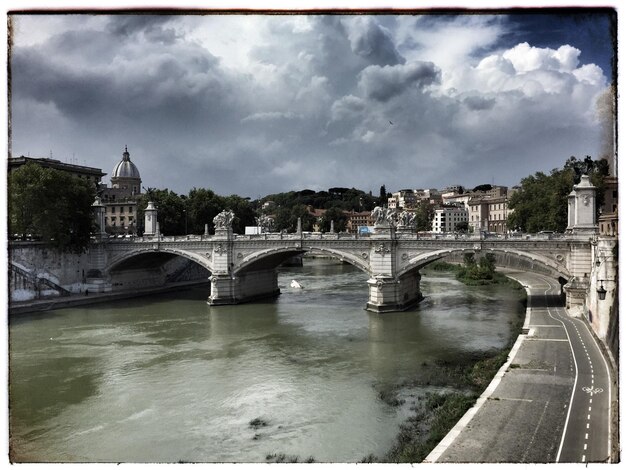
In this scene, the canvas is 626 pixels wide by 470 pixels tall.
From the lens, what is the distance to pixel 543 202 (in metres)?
26.5

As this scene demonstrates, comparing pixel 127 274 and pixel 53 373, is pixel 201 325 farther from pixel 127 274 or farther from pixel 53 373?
pixel 127 274

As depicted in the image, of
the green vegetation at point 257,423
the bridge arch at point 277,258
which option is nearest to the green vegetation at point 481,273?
the bridge arch at point 277,258

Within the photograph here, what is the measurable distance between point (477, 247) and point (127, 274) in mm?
16235

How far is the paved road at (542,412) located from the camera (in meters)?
6.31

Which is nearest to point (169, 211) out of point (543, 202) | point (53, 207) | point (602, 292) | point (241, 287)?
point (53, 207)

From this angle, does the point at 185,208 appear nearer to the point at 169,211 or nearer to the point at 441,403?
the point at 169,211

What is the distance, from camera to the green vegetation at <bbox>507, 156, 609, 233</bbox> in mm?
24438

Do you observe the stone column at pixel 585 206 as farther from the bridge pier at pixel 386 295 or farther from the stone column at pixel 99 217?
the stone column at pixel 99 217

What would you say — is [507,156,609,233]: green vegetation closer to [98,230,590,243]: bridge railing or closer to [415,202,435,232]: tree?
[98,230,590,243]: bridge railing

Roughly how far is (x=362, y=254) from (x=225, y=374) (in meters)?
9.02

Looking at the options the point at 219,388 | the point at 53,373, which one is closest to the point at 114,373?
the point at 53,373

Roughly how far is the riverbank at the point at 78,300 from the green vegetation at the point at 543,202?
1792 cm

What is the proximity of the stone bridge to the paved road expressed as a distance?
4.90 metres

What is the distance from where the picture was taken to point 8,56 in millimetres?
5098
